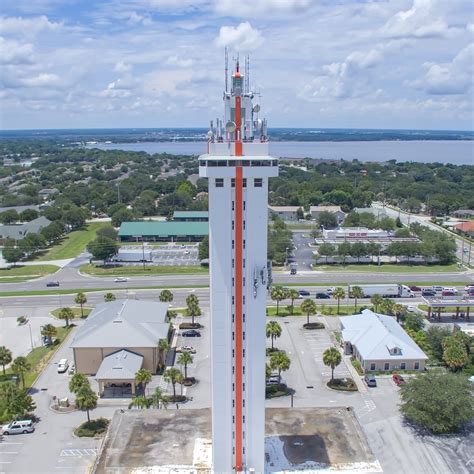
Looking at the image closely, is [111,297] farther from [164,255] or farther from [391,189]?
[391,189]

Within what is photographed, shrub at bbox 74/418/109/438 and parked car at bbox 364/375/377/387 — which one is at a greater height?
parked car at bbox 364/375/377/387

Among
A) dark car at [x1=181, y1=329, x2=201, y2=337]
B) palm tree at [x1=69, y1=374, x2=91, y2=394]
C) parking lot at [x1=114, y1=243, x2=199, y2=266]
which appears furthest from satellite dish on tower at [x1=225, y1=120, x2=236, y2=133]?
parking lot at [x1=114, y1=243, x2=199, y2=266]

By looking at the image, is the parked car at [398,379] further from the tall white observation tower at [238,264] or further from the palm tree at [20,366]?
the palm tree at [20,366]

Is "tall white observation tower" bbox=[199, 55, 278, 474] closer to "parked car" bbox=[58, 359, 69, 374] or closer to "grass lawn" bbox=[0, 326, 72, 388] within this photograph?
"parked car" bbox=[58, 359, 69, 374]

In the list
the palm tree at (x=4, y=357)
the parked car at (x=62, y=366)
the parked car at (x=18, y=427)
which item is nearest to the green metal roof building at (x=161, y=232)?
the parked car at (x=62, y=366)

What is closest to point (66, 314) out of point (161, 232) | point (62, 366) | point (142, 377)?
point (62, 366)

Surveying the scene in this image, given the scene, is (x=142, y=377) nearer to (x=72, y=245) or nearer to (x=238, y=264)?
(x=238, y=264)
